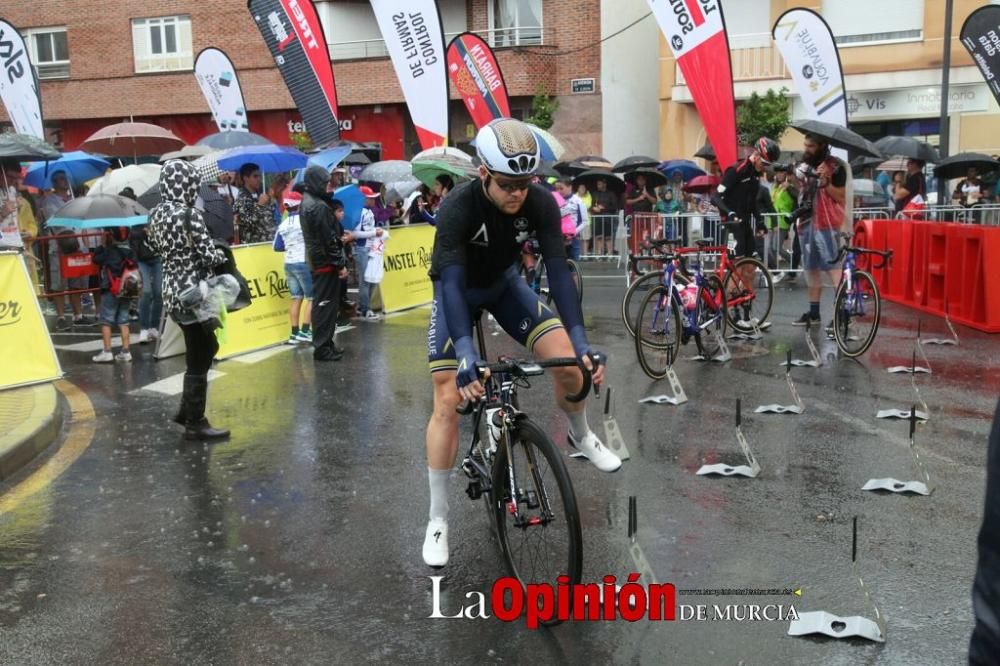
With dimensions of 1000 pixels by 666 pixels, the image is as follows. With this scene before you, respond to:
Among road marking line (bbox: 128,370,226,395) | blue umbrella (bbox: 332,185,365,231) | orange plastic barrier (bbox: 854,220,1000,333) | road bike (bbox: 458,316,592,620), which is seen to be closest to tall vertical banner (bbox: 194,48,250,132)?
blue umbrella (bbox: 332,185,365,231)

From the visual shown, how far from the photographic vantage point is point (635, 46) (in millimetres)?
37438

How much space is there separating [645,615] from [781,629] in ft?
1.80

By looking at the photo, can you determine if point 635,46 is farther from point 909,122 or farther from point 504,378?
point 504,378

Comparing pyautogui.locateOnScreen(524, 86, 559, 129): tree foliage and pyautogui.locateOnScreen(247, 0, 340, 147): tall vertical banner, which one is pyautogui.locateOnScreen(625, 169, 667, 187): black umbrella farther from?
pyautogui.locateOnScreen(524, 86, 559, 129): tree foliage

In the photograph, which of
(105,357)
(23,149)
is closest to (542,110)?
(23,149)

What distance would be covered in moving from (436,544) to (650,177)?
18.6 m

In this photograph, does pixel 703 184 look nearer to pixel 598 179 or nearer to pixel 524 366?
pixel 598 179

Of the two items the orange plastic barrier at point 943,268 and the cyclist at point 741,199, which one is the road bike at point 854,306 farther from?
the orange plastic barrier at point 943,268

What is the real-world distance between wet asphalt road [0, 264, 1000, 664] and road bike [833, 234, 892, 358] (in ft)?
3.11

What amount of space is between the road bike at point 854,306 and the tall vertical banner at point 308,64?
1066 cm

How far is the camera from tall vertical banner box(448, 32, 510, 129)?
23000 mm

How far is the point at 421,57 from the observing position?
19203mm

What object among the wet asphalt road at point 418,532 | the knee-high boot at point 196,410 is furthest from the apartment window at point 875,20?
the knee-high boot at point 196,410

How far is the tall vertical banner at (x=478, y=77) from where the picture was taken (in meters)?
23.0
